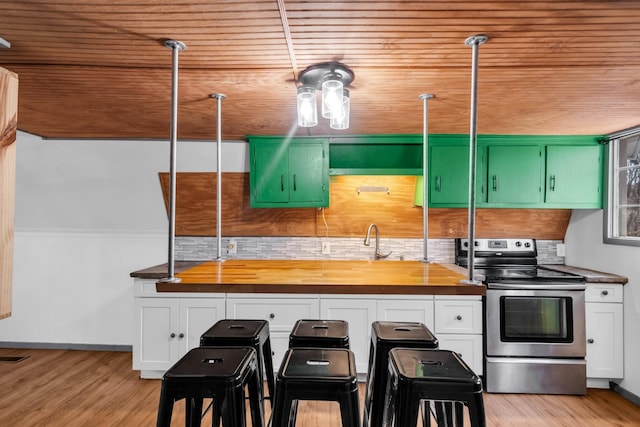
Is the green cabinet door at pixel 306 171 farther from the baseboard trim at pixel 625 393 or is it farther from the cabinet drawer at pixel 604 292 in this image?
the baseboard trim at pixel 625 393

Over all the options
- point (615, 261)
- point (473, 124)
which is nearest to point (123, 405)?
point (473, 124)

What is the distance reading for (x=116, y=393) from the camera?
299cm

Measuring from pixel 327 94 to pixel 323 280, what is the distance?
0.88 metres

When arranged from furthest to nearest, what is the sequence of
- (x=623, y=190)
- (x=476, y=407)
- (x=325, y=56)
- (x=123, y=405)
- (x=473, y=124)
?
1. (x=623, y=190)
2. (x=123, y=405)
3. (x=325, y=56)
4. (x=473, y=124)
5. (x=476, y=407)

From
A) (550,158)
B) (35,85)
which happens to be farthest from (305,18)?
(550,158)

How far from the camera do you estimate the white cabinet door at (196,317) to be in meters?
3.18

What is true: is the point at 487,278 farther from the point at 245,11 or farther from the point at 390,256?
the point at 245,11

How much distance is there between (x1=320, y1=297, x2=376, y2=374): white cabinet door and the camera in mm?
3119

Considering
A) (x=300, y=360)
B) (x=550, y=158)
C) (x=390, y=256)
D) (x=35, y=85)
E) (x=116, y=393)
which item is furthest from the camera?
(x=390, y=256)

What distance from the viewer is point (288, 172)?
3.48 meters

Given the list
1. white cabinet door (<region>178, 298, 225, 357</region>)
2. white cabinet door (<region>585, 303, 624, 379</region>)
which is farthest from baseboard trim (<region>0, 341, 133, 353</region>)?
white cabinet door (<region>585, 303, 624, 379</region>)

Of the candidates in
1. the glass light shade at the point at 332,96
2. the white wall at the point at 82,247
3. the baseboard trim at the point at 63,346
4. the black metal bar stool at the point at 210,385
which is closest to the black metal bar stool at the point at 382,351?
the black metal bar stool at the point at 210,385

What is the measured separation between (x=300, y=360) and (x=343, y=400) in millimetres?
263

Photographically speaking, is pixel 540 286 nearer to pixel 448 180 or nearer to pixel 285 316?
pixel 448 180
